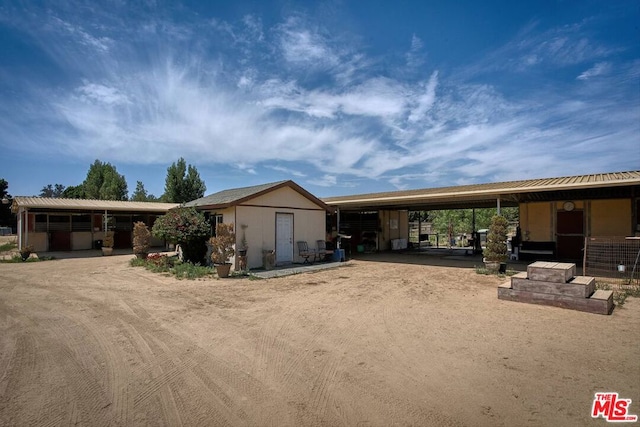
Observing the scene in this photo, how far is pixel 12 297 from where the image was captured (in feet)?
25.1

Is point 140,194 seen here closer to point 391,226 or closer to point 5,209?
point 5,209

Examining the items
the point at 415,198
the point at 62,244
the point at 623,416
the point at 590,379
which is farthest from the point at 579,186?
the point at 62,244

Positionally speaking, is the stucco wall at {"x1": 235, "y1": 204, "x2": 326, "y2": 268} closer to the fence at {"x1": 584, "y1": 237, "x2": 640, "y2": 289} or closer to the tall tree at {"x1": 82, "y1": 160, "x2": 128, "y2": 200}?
the fence at {"x1": 584, "y1": 237, "x2": 640, "y2": 289}

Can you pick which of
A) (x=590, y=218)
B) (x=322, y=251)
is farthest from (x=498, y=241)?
(x=322, y=251)

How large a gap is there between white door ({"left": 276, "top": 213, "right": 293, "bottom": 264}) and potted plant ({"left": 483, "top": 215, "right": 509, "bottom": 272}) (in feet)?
24.0

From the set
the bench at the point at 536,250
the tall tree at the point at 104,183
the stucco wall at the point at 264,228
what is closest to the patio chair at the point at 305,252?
the stucco wall at the point at 264,228

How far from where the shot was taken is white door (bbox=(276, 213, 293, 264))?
44.2 feet

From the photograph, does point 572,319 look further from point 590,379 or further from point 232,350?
point 232,350

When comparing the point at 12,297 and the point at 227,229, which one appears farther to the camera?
the point at 227,229

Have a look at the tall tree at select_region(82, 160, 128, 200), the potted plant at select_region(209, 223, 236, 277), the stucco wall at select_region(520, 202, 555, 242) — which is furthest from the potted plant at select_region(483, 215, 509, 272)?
the tall tree at select_region(82, 160, 128, 200)

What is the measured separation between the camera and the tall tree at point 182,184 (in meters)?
34.6

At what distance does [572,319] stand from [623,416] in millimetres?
3187

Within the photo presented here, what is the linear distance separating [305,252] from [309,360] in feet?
32.0

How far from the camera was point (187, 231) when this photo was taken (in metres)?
12.7
